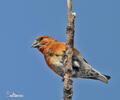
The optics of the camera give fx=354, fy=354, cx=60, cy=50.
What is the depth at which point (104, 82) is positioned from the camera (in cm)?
890

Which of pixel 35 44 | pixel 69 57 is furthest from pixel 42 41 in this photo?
pixel 69 57

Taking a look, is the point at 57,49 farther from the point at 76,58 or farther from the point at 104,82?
the point at 104,82

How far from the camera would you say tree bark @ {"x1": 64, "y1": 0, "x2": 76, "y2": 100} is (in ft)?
18.8

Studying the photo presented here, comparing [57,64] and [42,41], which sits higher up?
[42,41]

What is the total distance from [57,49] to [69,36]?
2659mm

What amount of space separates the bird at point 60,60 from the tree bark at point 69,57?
2408 millimetres

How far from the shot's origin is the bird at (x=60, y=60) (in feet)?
28.0

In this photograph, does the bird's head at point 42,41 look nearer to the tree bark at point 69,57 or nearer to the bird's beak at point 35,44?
the bird's beak at point 35,44

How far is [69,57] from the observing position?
5.86 metres

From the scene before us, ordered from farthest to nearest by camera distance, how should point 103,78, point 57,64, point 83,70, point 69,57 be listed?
point 103,78
point 83,70
point 57,64
point 69,57

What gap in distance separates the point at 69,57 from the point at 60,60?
2.69 metres

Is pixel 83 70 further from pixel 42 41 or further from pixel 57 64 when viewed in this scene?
pixel 42 41

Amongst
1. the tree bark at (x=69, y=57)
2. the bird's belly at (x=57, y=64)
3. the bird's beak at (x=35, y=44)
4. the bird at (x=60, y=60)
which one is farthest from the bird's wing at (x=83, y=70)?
the tree bark at (x=69, y=57)

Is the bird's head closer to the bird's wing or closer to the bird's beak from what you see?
the bird's beak
